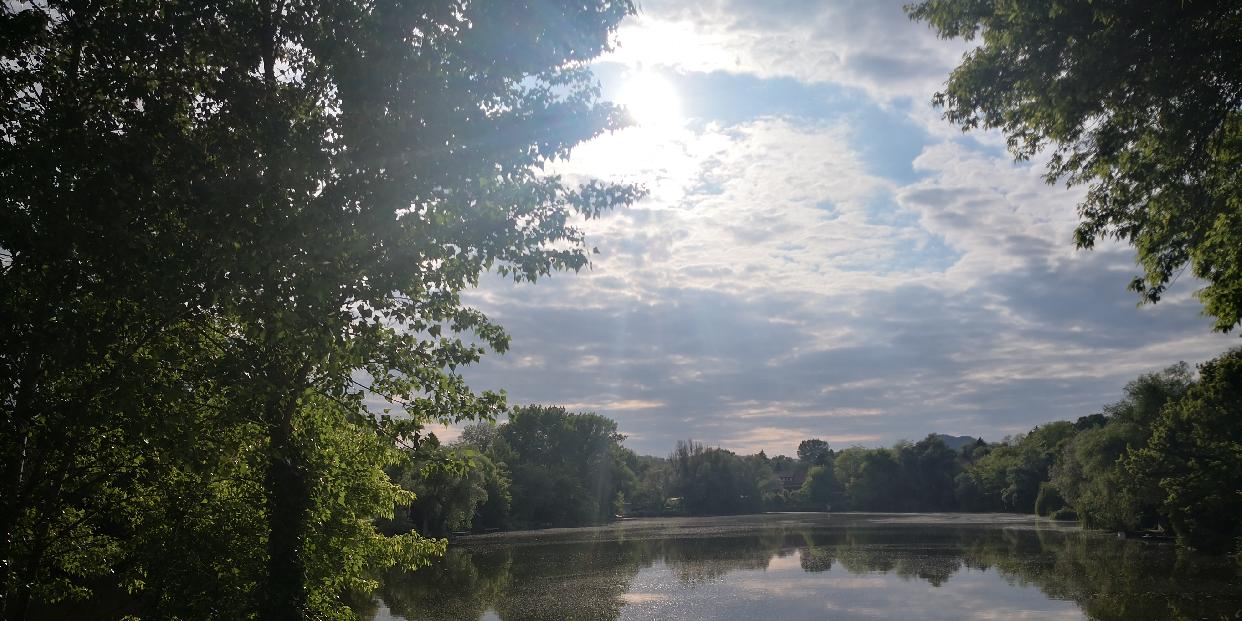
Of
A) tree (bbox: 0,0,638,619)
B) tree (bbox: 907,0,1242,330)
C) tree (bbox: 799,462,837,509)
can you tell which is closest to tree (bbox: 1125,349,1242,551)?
tree (bbox: 907,0,1242,330)

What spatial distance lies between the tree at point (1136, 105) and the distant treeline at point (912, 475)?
31.7ft

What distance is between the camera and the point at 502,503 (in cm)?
8562

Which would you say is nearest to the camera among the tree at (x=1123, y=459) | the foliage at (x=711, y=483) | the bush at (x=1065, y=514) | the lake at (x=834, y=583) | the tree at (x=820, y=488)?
the lake at (x=834, y=583)

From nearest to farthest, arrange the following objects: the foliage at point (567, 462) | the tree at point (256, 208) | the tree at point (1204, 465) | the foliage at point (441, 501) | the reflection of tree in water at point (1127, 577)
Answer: the tree at point (256, 208) → the reflection of tree in water at point (1127, 577) → the tree at point (1204, 465) → the foliage at point (441, 501) → the foliage at point (567, 462)

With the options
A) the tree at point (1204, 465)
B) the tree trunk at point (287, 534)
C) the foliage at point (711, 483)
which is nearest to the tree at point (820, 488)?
the foliage at point (711, 483)

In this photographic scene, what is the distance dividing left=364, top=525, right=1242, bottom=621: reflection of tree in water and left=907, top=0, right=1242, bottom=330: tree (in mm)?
15916

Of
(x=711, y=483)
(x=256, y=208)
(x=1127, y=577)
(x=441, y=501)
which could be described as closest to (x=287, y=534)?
(x=256, y=208)

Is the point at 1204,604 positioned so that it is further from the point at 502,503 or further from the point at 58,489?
the point at 502,503

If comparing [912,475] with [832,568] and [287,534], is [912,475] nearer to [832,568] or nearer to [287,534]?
[832,568]

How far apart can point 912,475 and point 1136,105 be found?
420 ft

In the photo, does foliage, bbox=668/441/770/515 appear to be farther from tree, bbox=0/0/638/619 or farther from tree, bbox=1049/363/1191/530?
tree, bbox=0/0/638/619

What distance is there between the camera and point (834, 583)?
34.9 m

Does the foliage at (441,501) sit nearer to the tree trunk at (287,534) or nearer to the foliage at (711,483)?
the tree trunk at (287,534)

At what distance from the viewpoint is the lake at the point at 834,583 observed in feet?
88.0
